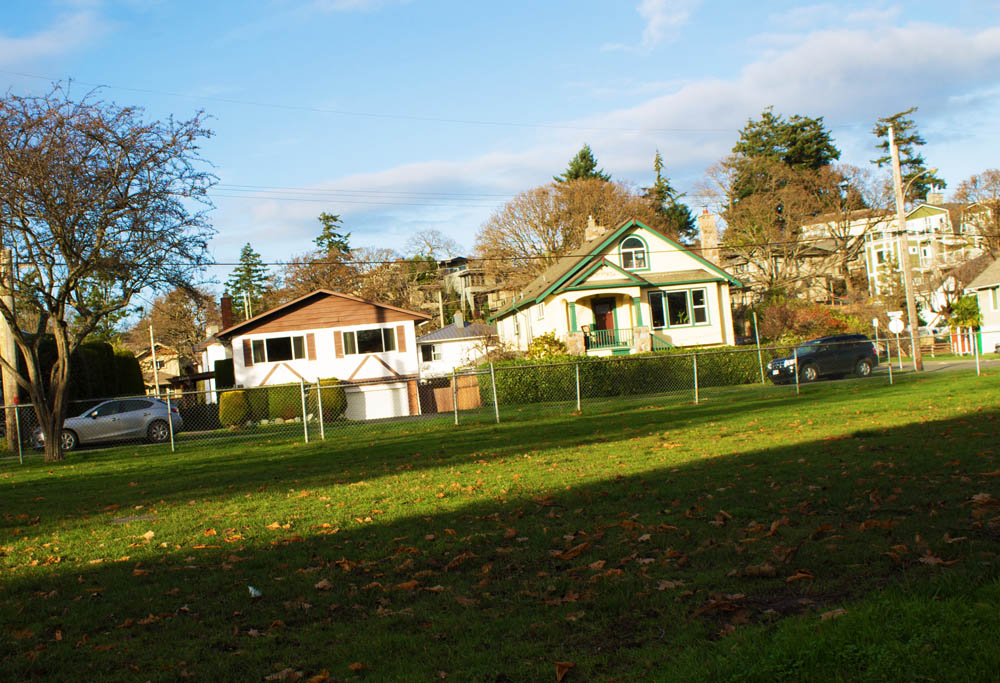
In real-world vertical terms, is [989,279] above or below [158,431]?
above

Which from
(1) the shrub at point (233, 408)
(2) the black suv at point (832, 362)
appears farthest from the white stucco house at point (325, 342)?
(2) the black suv at point (832, 362)

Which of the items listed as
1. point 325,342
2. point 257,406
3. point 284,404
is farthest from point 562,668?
point 325,342

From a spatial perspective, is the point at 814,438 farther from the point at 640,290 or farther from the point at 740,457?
the point at 640,290

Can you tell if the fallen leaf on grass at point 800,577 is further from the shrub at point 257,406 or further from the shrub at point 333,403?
the shrub at point 257,406

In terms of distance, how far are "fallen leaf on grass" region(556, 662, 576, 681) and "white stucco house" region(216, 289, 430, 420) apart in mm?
33143

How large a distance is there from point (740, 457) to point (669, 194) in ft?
230

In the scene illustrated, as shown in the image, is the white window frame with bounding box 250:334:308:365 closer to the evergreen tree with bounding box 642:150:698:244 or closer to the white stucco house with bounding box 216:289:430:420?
the white stucco house with bounding box 216:289:430:420

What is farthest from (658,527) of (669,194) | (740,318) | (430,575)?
(669,194)

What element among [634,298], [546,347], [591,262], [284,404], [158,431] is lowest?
[158,431]

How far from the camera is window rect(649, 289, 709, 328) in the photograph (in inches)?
1647

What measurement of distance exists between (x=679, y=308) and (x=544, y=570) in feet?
123

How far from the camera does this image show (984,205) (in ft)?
158

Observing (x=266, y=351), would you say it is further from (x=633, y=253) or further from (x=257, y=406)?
(x=633, y=253)

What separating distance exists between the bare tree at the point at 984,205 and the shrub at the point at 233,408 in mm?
42499
